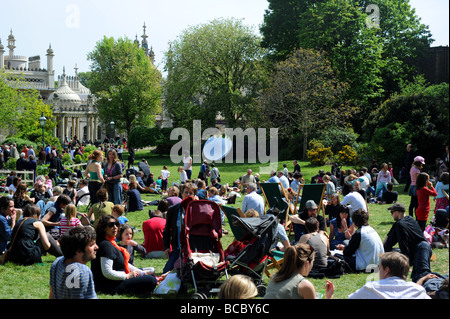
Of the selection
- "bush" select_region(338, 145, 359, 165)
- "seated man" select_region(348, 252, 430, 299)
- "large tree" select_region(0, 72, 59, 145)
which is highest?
"large tree" select_region(0, 72, 59, 145)

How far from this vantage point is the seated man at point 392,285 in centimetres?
452

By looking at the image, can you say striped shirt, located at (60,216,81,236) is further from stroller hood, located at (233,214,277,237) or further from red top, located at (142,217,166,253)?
stroller hood, located at (233,214,277,237)

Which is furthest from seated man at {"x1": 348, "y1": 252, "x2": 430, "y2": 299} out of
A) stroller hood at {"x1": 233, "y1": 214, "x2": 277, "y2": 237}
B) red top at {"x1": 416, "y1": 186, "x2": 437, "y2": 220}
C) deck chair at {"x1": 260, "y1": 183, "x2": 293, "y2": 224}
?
deck chair at {"x1": 260, "y1": 183, "x2": 293, "y2": 224}

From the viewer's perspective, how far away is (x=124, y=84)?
5119 centimetres

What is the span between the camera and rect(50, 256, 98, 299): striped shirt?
14.5ft

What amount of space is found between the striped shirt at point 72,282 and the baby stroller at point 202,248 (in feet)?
7.42

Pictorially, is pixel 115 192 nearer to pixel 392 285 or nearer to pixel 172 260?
pixel 172 260

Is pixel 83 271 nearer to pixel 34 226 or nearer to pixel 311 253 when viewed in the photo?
pixel 311 253

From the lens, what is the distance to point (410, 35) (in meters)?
35.1

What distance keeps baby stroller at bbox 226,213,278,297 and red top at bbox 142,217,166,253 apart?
2.23 metres

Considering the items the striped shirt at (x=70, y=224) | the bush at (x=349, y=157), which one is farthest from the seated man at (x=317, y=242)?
the bush at (x=349, y=157)

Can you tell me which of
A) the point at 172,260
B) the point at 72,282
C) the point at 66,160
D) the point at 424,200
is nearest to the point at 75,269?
the point at 72,282

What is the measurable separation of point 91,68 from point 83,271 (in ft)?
181
